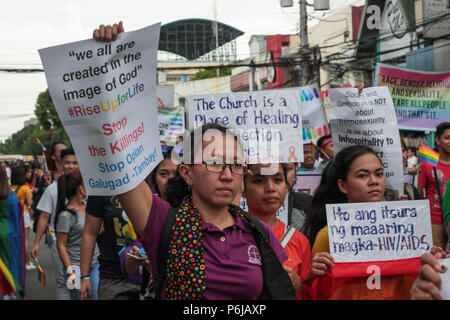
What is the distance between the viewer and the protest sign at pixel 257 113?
4.95 m

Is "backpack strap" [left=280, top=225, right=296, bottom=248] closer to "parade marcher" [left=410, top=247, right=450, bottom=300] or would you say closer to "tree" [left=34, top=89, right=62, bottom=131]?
"parade marcher" [left=410, top=247, right=450, bottom=300]

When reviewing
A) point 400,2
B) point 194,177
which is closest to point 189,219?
point 194,177

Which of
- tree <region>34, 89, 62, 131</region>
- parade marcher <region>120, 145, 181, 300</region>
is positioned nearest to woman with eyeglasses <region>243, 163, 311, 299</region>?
parade marcher <region>120, 145, 181, 300</region>

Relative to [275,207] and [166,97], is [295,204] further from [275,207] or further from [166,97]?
[166,97]

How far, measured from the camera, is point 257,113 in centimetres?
506

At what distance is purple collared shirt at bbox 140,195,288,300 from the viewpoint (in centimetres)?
246

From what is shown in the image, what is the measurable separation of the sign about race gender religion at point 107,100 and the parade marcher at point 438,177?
4.07 meters

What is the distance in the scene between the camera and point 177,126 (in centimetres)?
916

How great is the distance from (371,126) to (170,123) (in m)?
4.44

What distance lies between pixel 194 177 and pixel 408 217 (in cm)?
116

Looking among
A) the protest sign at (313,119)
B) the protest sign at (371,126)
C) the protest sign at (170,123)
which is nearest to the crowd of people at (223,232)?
the protest sign at (371,126)

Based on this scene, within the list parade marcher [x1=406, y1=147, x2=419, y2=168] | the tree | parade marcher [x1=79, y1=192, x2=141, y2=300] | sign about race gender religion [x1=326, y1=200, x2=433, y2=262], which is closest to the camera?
sign about race gender religion [x1=326, y1=200, x2=433, y2=262]

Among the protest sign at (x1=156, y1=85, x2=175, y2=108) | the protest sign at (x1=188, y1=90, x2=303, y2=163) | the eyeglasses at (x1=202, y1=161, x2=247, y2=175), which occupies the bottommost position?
the eyeglasses at (x1=202, y1=161, x2=247, y2=175)

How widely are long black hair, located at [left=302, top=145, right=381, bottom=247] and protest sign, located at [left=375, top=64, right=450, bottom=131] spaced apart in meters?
3.29
